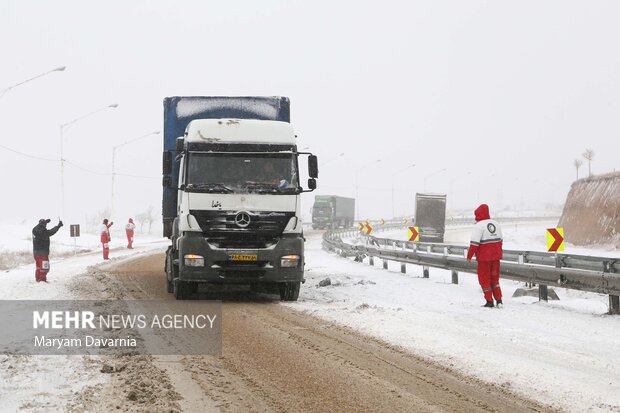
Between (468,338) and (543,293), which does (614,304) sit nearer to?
(543,293)

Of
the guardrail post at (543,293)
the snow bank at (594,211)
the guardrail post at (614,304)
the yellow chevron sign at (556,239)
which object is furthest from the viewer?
the snow bank at (594,211)

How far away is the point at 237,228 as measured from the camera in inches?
436

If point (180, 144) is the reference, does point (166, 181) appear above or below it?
below

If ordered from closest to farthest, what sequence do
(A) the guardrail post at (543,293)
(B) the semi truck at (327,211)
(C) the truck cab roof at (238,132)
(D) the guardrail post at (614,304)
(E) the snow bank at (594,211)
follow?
(D) the guardrail post at (614,304)
(C) the truck cab roof at (238,132)
(A) the guardrail post at (543,293)
(E) the snow bank at (594,211)
(B) the semi truck at (327,211)

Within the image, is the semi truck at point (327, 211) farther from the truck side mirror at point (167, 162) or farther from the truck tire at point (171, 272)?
the truck side mirror at point (167, 162)

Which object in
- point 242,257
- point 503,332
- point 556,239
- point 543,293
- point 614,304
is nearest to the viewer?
point 503,332

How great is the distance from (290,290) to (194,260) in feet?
6.92

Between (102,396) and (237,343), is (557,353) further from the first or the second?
(102,396)

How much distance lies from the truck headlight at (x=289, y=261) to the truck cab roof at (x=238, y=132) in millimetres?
2075

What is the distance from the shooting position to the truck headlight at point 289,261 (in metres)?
11.3

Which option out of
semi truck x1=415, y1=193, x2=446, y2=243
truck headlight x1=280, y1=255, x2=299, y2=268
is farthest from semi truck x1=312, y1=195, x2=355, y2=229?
truck headlight x1=280, y1=255, x2=299, y2=268

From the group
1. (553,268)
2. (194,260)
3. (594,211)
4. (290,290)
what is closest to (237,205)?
(194,260)

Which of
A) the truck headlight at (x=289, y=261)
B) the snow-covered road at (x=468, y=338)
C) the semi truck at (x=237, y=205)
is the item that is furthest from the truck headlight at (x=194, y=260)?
the snow-covered road at (x=468, y=338)

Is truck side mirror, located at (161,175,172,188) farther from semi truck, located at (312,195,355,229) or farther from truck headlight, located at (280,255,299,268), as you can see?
semi truck, located at (312,195,355,229)
